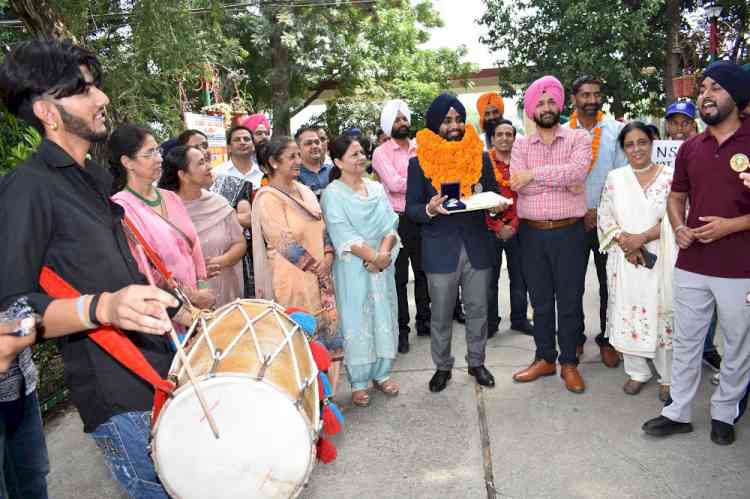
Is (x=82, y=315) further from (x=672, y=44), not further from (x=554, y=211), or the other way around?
(x=672, y=44)

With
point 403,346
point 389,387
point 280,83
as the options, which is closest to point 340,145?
point 389,387

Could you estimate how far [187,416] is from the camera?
5.40 ft

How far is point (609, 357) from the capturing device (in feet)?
14.4

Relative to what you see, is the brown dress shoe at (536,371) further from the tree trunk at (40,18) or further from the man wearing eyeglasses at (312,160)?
the tree trunk at (40,18)

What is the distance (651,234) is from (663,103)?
46.6 feet

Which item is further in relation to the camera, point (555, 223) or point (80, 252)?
point (555, 223)

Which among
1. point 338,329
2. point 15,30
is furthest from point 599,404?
point 15,30

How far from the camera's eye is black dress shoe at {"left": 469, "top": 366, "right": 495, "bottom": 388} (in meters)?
4.14

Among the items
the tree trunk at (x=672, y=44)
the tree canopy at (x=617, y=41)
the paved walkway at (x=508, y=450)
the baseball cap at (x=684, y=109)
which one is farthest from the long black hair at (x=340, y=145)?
the tree trunk at (x=672, y=44)

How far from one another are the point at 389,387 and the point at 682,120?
10.9 ft

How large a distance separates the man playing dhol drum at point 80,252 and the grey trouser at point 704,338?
2.78 m

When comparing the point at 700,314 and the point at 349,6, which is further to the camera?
the point at 349,6

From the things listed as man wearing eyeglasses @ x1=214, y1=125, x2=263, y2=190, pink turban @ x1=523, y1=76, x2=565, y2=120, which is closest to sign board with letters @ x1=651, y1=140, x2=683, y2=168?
pink turban @ x1=523, y1=76, x2=565, y2=120

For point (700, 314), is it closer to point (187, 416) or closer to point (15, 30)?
point (187, 416)
